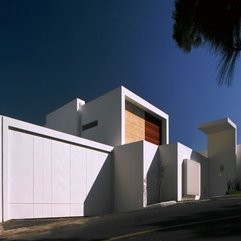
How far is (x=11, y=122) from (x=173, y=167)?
11347mm

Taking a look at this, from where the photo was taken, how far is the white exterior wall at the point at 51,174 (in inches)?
624

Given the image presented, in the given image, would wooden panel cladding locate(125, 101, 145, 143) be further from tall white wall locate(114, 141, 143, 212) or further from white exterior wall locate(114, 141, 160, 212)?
white exterior wall locate(114, 141, 160, 212)

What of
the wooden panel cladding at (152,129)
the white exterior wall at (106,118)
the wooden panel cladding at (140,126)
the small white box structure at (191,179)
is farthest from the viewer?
the wooden panel cladding at (152,129)

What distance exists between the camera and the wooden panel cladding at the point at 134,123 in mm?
26205

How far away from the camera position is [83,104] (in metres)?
29.9

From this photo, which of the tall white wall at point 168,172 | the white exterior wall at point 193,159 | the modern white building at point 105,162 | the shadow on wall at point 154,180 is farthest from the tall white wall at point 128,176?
the white exterior wall at point 193,159

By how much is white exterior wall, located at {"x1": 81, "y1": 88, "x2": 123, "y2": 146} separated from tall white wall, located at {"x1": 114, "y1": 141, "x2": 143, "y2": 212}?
4.97 feet

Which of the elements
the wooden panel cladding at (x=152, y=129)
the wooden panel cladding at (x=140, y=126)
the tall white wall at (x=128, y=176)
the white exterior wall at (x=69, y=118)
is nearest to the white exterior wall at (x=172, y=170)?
the tall white wall at (x=128, y=176)

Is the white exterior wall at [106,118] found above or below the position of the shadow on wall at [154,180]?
above

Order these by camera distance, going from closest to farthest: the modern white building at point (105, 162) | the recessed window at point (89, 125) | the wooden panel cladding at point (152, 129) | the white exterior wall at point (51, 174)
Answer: the white exterior wall at point (51, 174) → the modern white building at point (105, 162) → the recessed window at point (89, 125) → the wooden panel cladding at point (152, 129)

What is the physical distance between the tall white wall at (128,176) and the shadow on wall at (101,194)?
18.8 inches

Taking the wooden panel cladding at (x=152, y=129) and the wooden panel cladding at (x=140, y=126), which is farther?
the wooden panel cladding at (x=152, y=129)

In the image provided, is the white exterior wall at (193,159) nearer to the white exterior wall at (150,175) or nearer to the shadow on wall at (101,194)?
the white exterior wall at (150,175)

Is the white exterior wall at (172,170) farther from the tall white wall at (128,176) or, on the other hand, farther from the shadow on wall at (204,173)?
the shadow on wall at (204,173)
